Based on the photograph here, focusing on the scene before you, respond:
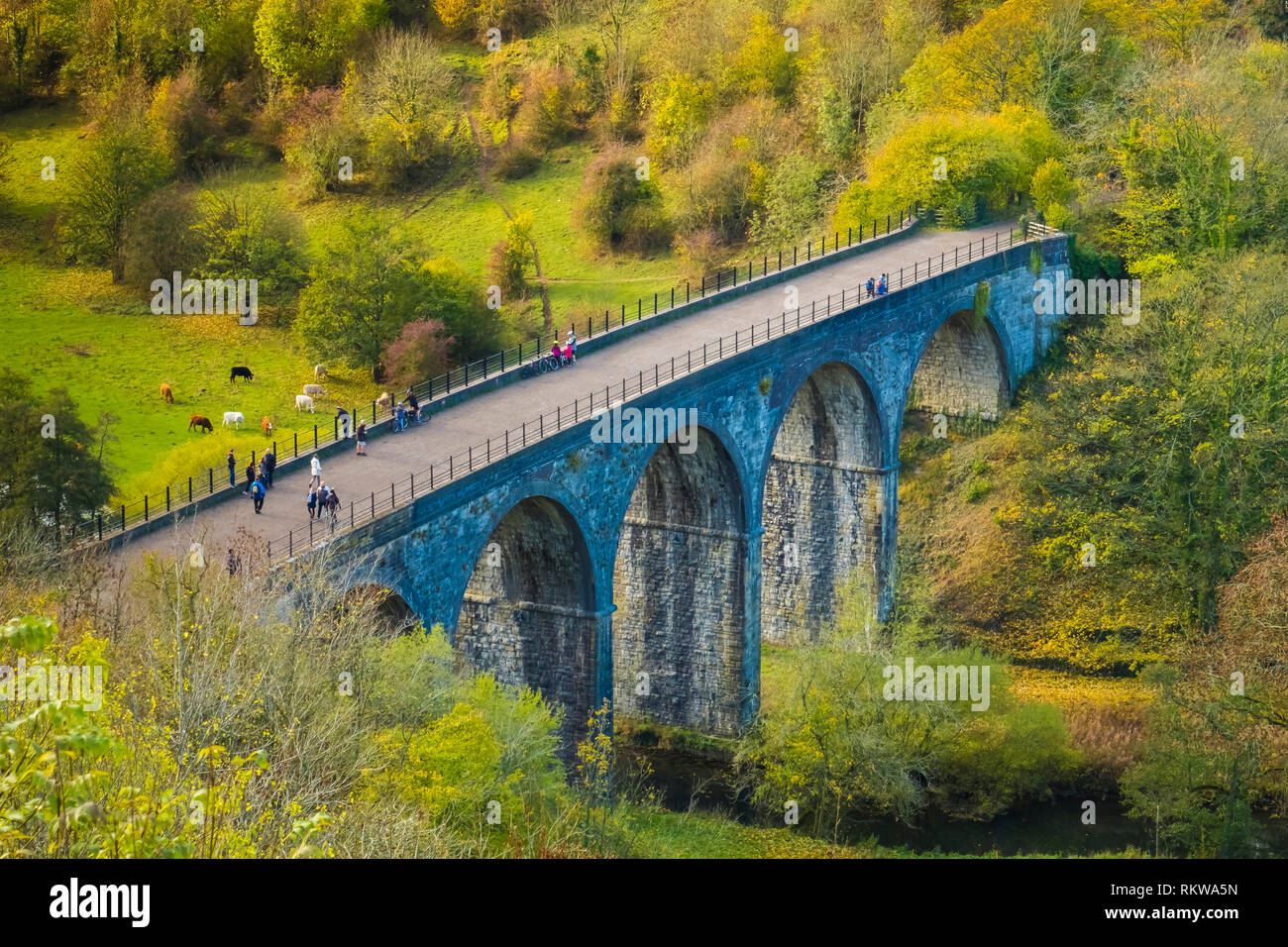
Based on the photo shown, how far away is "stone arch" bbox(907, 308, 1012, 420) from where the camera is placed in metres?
71.0

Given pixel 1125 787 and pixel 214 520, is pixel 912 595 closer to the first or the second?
pixel 1125 787

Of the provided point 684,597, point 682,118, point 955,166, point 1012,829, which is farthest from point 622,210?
point 1012,829

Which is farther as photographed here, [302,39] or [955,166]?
[302,39]

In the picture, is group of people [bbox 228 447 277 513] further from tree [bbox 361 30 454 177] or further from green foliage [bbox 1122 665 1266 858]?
tree [bbox 361 30 454 177]

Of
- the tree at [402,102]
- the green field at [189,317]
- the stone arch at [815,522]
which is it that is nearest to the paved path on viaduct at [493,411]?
the stone arch at [815,522]

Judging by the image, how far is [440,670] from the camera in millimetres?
38531

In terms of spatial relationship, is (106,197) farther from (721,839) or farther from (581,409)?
(721,839)

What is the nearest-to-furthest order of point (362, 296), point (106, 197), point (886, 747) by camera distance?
1. point (886, 747)
2. point (362, 296)
3. point (106, 197)

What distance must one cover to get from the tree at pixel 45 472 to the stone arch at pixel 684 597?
1614 cm

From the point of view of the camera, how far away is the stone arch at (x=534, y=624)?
161 feet

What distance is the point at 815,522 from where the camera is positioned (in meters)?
64.9

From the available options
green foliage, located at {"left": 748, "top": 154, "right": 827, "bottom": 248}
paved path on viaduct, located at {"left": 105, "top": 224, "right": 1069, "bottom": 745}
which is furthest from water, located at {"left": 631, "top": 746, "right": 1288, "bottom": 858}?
green foliage, located at {"left": 748, "top": 154, "right": 827, "bottom": 248}

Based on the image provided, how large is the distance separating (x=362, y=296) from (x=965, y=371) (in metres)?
25.5

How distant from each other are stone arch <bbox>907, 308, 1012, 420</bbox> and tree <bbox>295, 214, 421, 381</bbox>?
2187 centimetres
